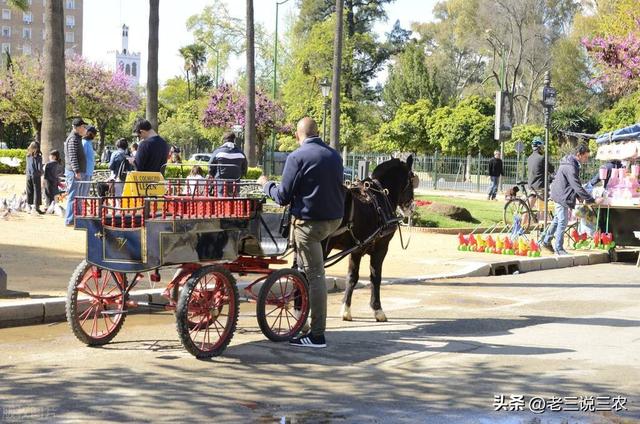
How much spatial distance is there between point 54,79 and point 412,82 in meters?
47.4

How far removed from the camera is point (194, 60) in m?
100

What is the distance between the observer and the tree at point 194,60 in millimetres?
98375

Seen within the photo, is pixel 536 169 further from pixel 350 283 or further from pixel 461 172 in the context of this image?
pixel 461 172

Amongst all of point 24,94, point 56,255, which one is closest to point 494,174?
point 24,94

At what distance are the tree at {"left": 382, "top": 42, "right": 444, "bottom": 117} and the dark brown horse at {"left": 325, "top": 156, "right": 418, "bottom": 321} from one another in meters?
58.2

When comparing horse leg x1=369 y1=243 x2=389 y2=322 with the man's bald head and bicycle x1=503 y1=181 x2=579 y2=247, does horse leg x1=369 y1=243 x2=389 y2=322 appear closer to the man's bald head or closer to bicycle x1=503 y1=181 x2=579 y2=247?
the man's bald head

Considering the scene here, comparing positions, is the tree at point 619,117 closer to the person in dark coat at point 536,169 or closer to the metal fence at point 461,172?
the metal fence at point 461,172

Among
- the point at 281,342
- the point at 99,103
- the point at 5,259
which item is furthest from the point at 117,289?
the point at 99,103

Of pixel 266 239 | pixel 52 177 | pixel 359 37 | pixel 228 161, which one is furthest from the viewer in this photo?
pixel 359 37

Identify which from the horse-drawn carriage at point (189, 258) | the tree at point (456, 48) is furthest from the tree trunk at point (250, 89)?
the tree at point (456, 48)

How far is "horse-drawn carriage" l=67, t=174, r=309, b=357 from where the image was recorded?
25.6 ft

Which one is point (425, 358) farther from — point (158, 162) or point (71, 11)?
point (71, 11)

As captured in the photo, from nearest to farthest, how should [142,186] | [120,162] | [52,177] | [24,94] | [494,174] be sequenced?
[142,186]
[120,162]
[52,177]
[494,174]
[24,94]

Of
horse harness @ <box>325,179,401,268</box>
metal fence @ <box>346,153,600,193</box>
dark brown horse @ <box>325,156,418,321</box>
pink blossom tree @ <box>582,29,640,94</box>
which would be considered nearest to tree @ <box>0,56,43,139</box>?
metal fence @ <box>346,153,600,193</box>
